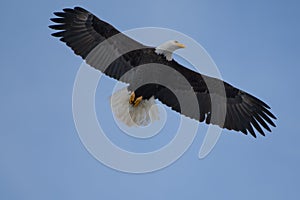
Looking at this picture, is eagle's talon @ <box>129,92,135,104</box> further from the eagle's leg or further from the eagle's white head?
the eagle's white head

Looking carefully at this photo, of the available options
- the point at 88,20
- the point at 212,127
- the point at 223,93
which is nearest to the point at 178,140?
the point at 212,127

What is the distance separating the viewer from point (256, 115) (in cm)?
753

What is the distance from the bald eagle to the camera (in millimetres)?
6980

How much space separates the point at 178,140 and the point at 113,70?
4.04ft

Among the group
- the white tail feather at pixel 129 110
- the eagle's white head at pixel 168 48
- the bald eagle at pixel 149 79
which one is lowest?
the white tail feather at pixel 129 110

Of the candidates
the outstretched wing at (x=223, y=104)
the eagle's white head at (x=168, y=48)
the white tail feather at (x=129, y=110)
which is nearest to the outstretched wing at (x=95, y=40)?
the eagle's white head at (x=168, y=48)

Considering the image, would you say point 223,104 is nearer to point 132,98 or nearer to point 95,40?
point 132,98

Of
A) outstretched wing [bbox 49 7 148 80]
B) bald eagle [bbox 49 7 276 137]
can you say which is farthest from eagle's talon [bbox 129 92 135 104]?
outstretched wing [bbox 49 7 148 80]

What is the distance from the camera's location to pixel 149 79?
6.98m

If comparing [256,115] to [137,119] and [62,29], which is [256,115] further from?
[62,29]

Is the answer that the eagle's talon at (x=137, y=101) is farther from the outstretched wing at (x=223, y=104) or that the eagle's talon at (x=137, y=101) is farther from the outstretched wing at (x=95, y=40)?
the outstretched wing at (x=95, y=40)

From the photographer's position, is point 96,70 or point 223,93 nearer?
point 96,70

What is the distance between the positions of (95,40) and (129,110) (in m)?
1.06

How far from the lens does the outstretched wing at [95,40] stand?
6.94 meters
